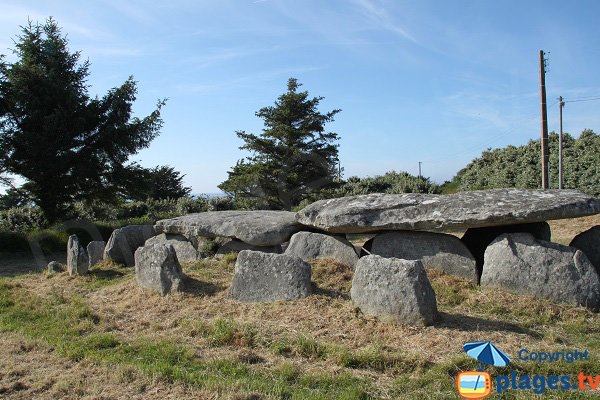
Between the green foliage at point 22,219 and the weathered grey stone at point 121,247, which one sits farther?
the green foliage at point 22,219

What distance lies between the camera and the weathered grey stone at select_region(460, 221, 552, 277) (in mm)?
8844

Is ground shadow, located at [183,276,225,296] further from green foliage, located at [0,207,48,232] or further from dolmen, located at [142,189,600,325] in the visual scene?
green foliage, located at [0,207,48,232]

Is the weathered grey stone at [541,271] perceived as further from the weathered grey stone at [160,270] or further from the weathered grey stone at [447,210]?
the weathered grey stone at [160,270]

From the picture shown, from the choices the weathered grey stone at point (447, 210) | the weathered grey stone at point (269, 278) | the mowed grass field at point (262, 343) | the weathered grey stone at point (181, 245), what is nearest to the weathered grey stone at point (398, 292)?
the mowed grass field at point (262, 343)

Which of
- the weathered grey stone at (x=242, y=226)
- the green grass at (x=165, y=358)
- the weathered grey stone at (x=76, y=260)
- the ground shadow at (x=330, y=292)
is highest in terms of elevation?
the weathered grey stone at (x=242, y=226)

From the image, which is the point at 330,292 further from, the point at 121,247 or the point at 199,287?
the point at 121,247

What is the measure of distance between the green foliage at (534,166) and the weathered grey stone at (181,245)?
1949cm

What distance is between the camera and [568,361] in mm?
5219

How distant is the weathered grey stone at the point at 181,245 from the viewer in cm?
1118

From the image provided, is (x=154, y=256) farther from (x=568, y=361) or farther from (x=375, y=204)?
(x=568, y=361)

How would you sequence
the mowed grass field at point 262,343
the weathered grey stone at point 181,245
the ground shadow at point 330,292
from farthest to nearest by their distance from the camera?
1. the weathered grey stone at point 181,245
2. the ground shadow at point 330,292
3. the mowed grass field at point 262,343

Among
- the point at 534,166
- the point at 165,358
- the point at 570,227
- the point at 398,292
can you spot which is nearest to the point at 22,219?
the point at 165,358

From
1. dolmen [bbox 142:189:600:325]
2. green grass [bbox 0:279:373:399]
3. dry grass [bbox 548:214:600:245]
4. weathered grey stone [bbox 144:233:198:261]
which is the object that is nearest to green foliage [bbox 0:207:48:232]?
weathered grey stone [bbox 144:233:198:261]

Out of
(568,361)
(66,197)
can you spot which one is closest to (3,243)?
(66,197)
